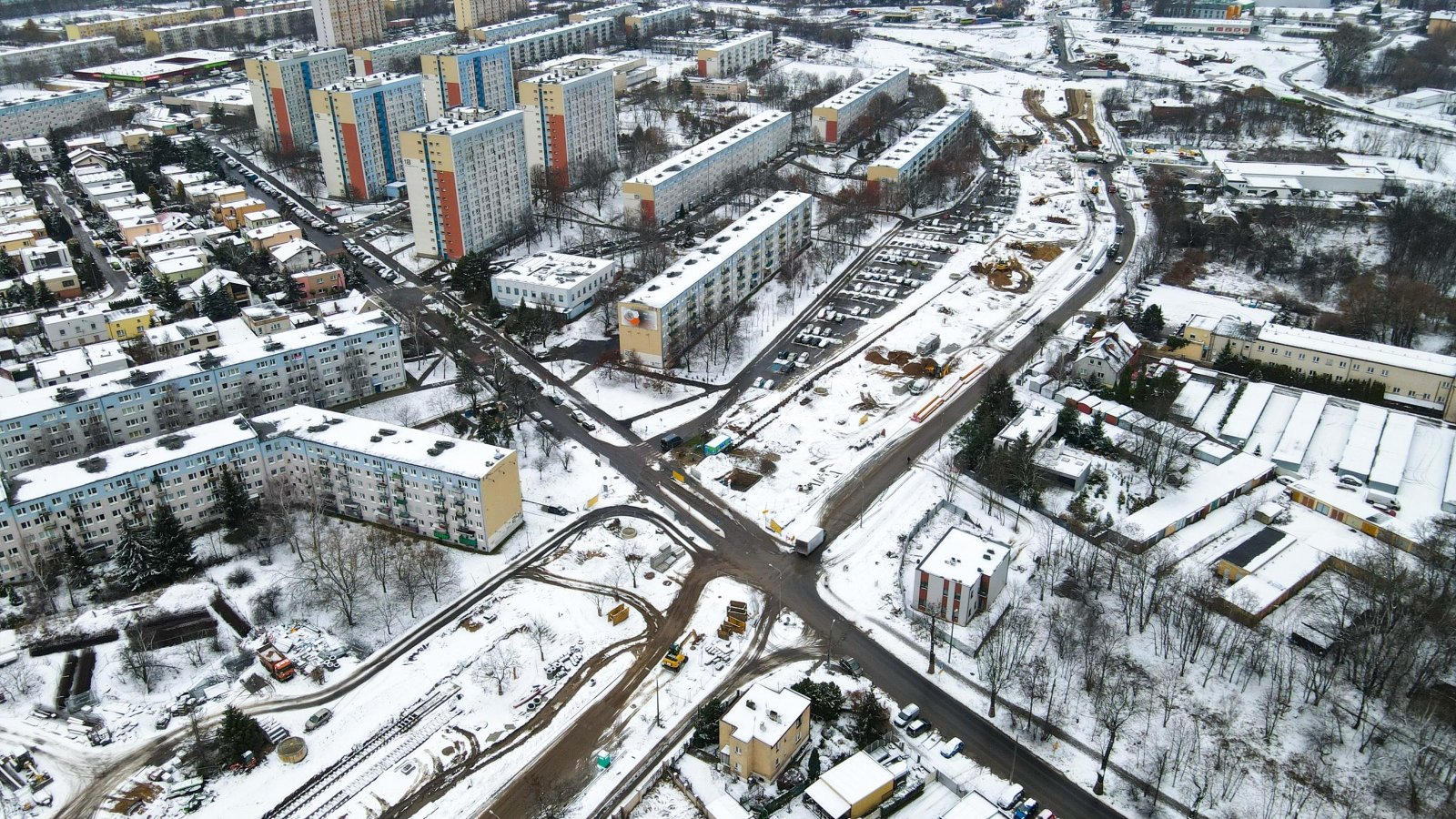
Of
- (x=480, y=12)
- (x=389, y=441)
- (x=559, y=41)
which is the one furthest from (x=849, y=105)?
(x=389, y=441)

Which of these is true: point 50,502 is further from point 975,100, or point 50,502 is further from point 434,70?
point 975,100

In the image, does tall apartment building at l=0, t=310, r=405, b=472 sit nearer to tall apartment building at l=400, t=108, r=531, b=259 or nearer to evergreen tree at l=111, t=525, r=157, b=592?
evergreen tree at l=111, t=525, r=157, b=592

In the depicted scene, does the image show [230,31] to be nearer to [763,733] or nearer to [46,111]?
[46,111]

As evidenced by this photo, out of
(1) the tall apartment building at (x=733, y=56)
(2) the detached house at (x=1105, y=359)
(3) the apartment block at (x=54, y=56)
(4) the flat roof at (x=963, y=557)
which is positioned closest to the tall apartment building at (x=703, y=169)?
(1) the tall apartment building at (x=733, y=56)

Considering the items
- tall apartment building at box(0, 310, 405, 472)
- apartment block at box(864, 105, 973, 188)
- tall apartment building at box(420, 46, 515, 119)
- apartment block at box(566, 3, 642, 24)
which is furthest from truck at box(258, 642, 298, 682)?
apartment block at box(566, 3, 642, 24)

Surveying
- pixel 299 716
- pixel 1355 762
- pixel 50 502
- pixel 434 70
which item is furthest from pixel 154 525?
pixel 434 70

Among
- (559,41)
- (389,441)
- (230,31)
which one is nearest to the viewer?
(389,441)

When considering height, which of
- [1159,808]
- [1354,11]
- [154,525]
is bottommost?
[1159,808]
